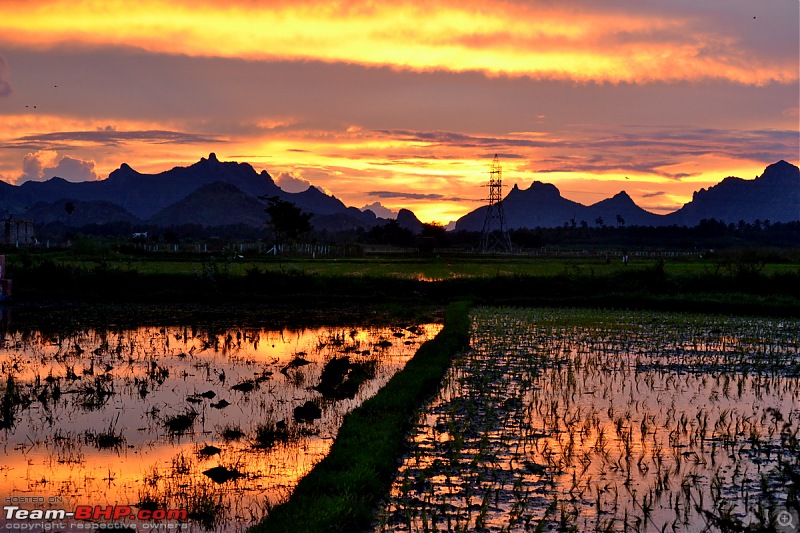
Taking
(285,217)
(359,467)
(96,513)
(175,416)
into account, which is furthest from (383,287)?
(285,217)

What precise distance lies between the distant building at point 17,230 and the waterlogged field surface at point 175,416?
105 meters

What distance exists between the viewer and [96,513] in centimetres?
834

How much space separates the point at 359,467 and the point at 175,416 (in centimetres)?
467

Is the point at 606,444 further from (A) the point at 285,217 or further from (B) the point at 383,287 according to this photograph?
(A) the point at 285,217

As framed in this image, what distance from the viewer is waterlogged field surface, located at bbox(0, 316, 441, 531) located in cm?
899

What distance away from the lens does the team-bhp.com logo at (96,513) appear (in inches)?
322

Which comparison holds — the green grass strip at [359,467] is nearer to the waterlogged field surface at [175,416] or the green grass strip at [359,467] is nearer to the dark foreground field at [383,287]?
the waterlogged field surface at [175,416]

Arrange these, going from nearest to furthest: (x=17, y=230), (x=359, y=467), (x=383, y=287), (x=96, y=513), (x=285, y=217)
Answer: (x=96, y=513) < (x=359, y=467) < (x=383, y=287) < (x=285, y=217) < (x=17, y=230)

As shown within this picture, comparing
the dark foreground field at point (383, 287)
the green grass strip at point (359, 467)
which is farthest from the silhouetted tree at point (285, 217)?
the green grass strip at point (359, 467)

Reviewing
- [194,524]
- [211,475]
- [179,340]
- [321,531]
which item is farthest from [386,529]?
[179,340]

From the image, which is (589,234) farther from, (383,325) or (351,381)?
(351,381)

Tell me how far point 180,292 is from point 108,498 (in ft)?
90.7

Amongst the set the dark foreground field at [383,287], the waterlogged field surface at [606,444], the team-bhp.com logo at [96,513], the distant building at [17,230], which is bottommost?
the team-bhp.com logo at [96,513]

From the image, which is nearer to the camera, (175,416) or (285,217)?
(175,416)
